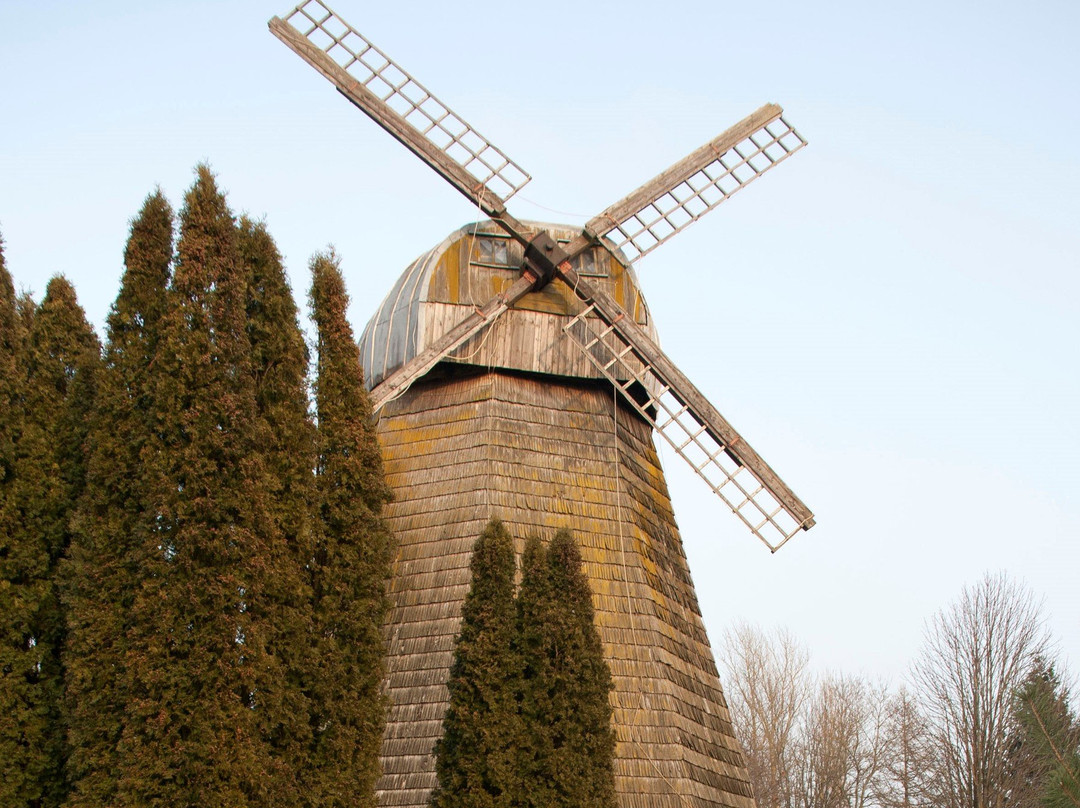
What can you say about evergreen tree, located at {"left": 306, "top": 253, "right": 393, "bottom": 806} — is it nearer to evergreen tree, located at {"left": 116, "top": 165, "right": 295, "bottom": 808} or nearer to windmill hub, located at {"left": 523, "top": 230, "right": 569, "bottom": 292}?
evergreen tree, located at {"left": 116, "top": 165, "right": 295, "bottom": 808}

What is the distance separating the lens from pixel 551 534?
15008 millimetres

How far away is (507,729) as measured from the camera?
11.7m

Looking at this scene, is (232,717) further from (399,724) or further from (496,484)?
(496,484)

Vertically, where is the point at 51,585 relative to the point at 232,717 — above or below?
above

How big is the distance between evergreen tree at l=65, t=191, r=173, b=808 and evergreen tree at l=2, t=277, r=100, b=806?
0.42 metres

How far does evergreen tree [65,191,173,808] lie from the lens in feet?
35.1

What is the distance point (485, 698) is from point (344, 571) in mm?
1701

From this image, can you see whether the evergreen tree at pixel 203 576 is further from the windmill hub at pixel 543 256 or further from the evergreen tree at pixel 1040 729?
the evergreen tree at pixel 1040 729

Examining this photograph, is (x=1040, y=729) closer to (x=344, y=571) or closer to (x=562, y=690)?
(x=562, y=690)

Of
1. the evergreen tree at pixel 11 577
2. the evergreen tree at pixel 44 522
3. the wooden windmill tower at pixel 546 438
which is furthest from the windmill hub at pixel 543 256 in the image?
the evergreen tree at pixel 11 577

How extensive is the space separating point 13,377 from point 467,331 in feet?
16.7

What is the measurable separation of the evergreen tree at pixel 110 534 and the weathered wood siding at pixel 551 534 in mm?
3831

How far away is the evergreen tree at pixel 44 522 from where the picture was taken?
38.7 ft

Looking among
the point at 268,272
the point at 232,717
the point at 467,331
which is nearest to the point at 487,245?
the point at 467,331
